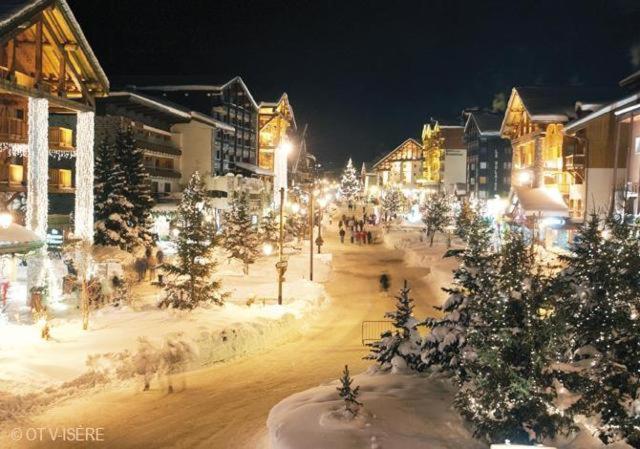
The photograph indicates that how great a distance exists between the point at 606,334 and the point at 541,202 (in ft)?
110

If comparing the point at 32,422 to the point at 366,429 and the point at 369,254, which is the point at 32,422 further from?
the point at 369,254

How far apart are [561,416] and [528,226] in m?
35.2

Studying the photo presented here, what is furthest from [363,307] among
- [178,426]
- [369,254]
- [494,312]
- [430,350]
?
Result: [369,254]

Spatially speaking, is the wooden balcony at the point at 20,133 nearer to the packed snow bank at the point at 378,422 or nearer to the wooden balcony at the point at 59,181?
the wooden balcony at the point at 59,181

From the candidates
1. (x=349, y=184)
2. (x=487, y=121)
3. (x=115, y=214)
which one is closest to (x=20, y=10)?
(x=115, y=214)

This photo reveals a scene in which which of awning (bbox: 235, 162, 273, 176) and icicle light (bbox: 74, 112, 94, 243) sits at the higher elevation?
awning (bbox: 235, 162, 273, 176)

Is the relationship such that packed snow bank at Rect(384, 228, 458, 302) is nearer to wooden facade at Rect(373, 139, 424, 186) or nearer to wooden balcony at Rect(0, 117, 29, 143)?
wooden balcony at Rect(0, 117, 29, 143)

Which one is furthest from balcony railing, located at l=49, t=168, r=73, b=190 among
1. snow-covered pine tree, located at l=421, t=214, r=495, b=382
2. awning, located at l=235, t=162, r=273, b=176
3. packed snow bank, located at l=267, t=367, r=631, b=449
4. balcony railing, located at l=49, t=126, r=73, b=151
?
awning, located at l=235, t=162, r=273, b=176

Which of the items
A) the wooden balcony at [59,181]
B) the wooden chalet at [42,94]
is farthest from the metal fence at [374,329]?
the wooden balcony at [59,181]

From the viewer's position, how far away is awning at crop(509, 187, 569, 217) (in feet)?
133

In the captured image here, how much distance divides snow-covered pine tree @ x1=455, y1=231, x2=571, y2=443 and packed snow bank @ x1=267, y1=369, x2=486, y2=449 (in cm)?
67

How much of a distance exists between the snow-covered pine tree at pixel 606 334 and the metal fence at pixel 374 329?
35.1 feet

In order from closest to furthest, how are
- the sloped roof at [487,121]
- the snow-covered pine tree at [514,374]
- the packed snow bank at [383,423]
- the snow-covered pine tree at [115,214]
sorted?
the snow-covered pine tree at [514,374]
the packed snow bank at [383,423]
the snow-covered pine tree at [115,214]
the sloped roof at [487,121]

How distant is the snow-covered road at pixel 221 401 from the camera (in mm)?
11781
